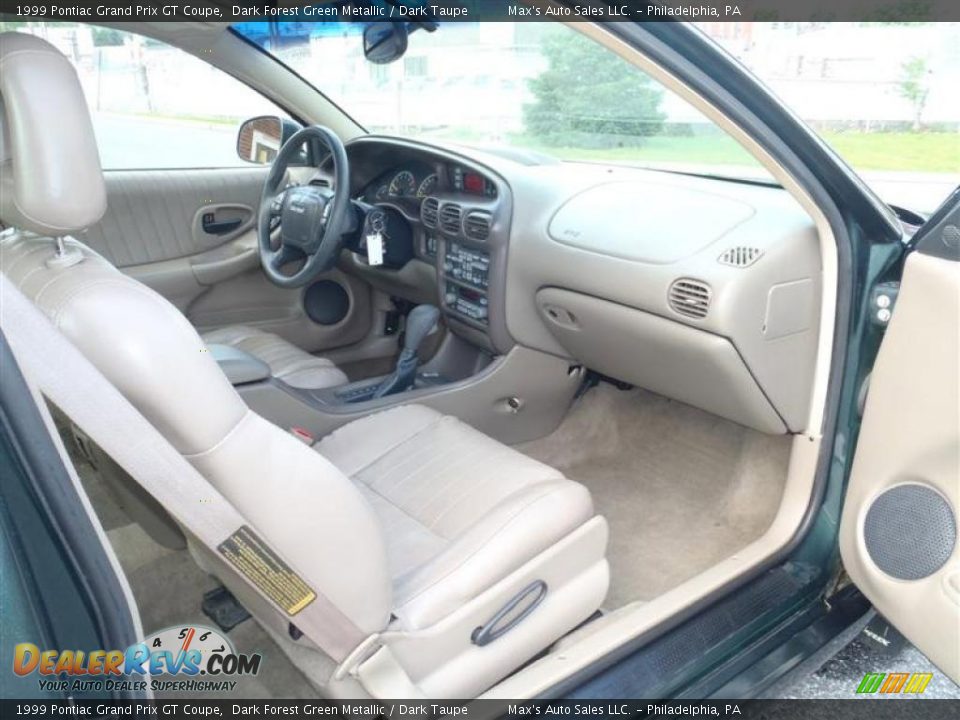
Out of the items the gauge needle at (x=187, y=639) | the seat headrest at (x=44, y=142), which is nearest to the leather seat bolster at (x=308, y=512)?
the seat headrest at (x=44, y=142)

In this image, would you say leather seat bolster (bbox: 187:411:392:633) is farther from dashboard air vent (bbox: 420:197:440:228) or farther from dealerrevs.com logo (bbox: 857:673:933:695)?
dashboard air vent (bbox: 420:197:440:228)

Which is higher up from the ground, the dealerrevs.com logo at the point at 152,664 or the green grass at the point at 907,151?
the green grass at the point at 907,151

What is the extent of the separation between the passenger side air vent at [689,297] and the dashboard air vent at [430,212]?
2.99 ft

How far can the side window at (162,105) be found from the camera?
7.92ft

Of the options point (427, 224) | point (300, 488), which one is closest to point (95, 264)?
point (300, 488)

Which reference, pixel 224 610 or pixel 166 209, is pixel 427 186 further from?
pixel 224 610

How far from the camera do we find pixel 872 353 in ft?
4.85

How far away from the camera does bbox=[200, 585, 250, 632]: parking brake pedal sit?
160cm

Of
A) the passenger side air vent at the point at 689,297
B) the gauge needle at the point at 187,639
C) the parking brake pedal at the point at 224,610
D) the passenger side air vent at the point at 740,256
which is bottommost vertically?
the parking brake pedal at the point at 224,610

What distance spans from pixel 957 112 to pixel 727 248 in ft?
1.60

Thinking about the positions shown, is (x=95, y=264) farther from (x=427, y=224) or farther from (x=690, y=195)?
(x=427, y=224)

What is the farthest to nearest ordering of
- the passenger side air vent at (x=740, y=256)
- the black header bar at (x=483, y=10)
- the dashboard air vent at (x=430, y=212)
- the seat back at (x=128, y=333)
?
1. the dashboard air vent at (x=430, y=212)
2. the passenger side air vent at (x=740, y=256)
3. the black header bar at (x=483, y=10)
4. the seat back at (x=128, y=333)

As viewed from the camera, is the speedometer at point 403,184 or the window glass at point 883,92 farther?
the speedometer at point 403,184

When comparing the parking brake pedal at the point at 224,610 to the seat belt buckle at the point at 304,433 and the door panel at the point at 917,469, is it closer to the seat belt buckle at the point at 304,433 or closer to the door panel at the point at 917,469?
the seat belt buckle at the point at 304,433
